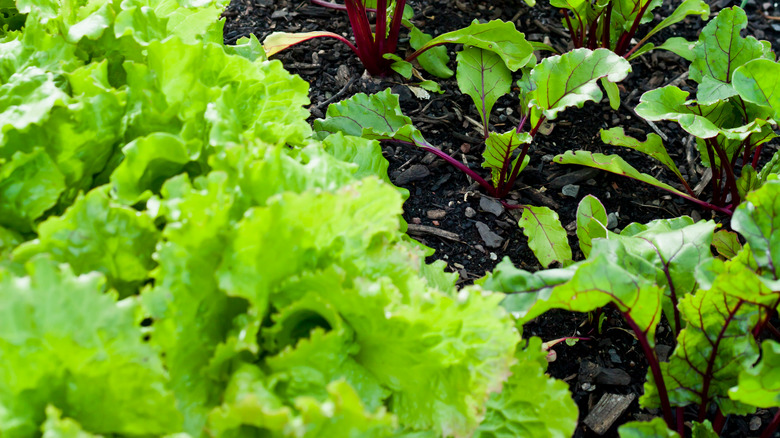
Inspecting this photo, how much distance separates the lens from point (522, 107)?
2352mm

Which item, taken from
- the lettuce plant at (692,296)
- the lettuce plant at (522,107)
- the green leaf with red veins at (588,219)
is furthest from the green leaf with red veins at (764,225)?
the lettuce plant at (522,107)

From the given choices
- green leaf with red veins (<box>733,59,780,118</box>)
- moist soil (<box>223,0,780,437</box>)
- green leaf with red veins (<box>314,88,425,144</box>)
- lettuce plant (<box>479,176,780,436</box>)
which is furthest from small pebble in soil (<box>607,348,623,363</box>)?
green leaf with red veins (<box>314,88,425,144</box>)

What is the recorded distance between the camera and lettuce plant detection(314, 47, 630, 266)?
2033 millimetres

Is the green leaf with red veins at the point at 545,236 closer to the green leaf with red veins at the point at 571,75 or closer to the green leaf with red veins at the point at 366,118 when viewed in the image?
the green leaf with red veins at the point at 571,75

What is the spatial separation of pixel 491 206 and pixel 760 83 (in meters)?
0.94

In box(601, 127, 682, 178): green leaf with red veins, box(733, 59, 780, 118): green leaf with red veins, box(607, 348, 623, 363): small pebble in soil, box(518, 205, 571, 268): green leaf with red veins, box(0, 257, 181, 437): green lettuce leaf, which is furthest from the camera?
box(601, 127, 682, 178): green leaf with red veins

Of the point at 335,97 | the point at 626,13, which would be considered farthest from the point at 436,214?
the point at 626,13

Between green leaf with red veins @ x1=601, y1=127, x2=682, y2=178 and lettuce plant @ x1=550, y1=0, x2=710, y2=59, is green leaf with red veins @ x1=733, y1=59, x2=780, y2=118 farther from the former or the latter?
lettuce plant @ x1=550, y1=0, x2=710, y2=59

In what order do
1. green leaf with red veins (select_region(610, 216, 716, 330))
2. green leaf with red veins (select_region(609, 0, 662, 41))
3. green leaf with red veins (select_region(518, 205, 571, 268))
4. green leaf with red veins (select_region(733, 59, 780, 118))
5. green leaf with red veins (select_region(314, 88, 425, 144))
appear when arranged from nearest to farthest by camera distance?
green leaf with red veins (select_region(610, 216, 716, 330))
green leaf with red veins (select_region(733, 59, 780, 118))
green leaf with red veins (select_region(518, 205, 571, 268))
green leaf with red veins (select_region(314, 88, 425, 144))
green leaf with red veins (select_region(609, 0, 662, 41))

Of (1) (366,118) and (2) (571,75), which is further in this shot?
(1) (366,118)

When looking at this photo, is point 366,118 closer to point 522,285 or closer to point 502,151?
point 502,151

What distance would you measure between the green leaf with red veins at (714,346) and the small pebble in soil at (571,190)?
34.6 inches

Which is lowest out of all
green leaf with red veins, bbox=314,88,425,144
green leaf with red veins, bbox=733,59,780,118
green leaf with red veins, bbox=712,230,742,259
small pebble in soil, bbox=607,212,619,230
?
small pebble in soil, bbox=607,212,619,230

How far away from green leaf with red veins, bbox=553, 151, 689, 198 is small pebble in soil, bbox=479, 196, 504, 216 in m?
0.26
